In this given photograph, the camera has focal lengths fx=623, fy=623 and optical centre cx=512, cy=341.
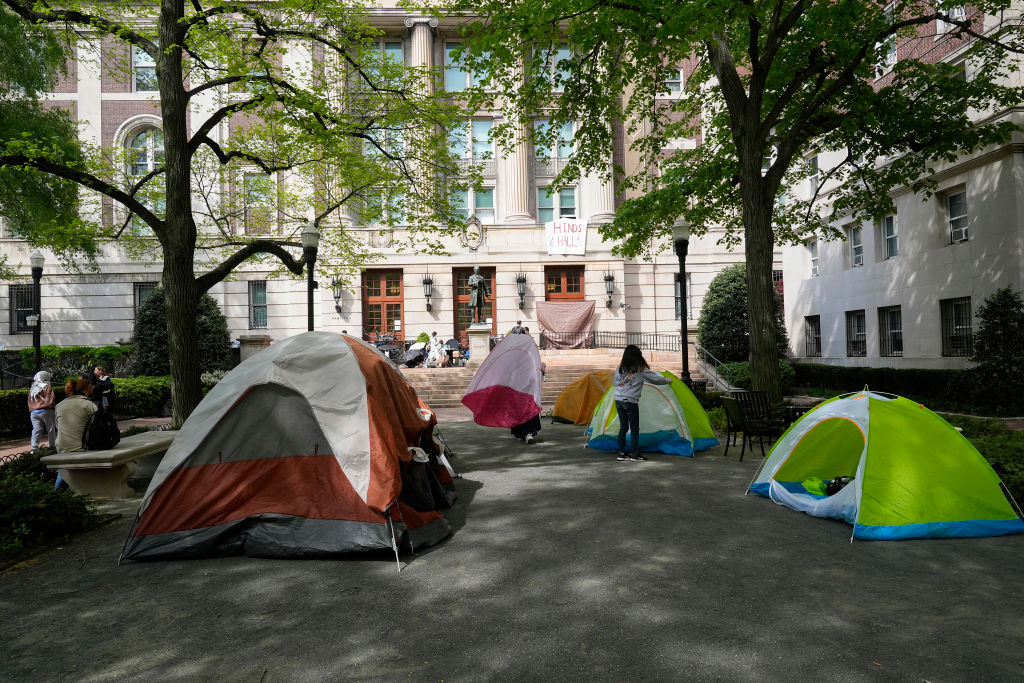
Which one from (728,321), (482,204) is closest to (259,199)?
(482,204)

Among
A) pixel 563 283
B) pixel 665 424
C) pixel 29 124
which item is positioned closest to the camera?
pixel 665 424

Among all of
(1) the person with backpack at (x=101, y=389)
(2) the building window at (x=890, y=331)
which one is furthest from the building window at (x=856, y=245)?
(1) the person with backpack at (x=101, y=389)

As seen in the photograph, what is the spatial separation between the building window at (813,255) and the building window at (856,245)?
238cm

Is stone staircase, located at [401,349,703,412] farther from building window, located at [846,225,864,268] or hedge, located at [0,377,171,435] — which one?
hedge, located at [0,377,171,435]

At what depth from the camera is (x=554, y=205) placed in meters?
33.0

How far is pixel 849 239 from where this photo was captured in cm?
2412

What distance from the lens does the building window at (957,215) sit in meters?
18.5

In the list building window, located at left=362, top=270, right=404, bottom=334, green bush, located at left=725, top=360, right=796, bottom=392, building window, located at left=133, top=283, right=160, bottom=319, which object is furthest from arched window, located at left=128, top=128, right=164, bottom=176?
green bush, located at left=725, top=360, right=796, bottom=392

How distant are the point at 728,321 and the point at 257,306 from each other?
22.5m

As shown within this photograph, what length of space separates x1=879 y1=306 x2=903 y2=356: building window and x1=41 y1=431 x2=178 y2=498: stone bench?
2207 centimetres

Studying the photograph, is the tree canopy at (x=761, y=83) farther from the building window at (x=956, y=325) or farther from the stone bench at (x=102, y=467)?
the stone bench at (x=102, y=467)

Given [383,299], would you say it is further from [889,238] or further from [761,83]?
[889,238]

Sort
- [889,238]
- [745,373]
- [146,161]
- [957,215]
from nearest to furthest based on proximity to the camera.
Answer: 1. [957,215]
2. [889,238]
3. [745,373]
4. [146,161]

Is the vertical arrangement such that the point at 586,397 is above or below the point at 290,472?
below
